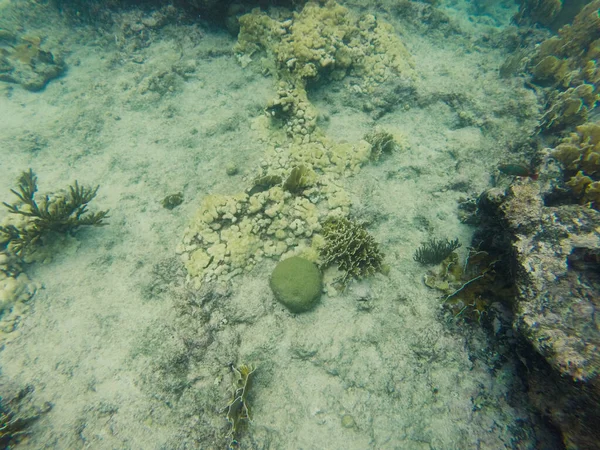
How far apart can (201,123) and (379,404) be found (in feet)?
21.4

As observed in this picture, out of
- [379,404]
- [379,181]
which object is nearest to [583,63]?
[379,181]

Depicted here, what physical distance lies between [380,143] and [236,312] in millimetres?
4391

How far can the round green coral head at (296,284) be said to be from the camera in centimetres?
407

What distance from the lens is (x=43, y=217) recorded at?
15.3ft

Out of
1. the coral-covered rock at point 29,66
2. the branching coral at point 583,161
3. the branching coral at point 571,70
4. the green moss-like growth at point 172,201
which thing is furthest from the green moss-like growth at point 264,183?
the coral-covered rock at point 29,66

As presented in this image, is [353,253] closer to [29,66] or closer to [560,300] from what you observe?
[560,300]

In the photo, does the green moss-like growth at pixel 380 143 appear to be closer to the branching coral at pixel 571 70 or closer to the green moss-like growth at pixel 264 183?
the green moss-like growth at pixel 264 183

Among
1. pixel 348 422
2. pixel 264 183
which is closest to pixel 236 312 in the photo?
pixel 348 422

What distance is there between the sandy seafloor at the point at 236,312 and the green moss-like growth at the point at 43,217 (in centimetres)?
27

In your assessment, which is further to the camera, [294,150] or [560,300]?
[294,150]

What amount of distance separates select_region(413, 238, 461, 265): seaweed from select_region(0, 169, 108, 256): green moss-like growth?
220 inches

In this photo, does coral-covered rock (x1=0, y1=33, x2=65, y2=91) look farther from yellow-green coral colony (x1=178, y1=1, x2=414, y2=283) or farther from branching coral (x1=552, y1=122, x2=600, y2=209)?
branching coral (x1=552, y1=122, x2=600, y2=209)

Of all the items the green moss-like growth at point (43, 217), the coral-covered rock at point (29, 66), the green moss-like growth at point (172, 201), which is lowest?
the green moss-like growth at point (43, 217)

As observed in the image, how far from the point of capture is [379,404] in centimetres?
372
